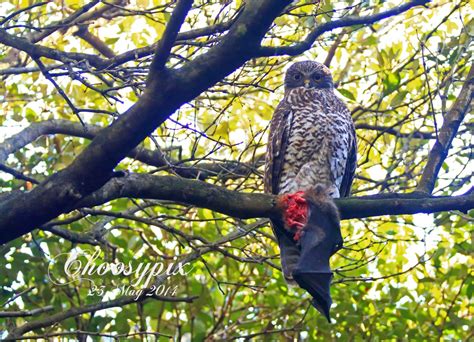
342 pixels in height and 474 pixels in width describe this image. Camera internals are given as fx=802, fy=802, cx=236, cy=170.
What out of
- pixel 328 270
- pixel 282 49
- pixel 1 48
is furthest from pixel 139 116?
pixel 1 48

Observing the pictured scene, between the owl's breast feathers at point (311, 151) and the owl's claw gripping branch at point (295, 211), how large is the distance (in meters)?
1.65

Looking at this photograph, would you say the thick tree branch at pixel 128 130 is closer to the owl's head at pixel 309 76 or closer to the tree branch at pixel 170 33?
the tree branch at pixel 170 33

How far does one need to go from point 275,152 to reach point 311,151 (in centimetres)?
25

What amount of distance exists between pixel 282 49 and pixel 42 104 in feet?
11.9

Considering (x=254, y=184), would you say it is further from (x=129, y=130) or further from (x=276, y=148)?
(x=129, y=130)

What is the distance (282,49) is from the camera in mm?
3387

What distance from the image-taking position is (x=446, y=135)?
4.70 m

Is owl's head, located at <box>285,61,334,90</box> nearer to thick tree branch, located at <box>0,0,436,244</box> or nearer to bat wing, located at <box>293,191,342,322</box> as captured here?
bat wing, located at <box>293,191,342,322</box>

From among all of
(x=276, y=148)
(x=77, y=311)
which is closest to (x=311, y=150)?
(x=276, y=148)

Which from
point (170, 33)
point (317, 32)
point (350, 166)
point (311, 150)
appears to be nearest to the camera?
point (170, 33)

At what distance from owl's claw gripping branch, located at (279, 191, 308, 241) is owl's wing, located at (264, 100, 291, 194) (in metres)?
1.65

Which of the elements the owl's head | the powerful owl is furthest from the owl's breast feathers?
the owl's head

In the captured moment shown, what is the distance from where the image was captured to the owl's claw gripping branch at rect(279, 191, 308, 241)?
12.0ft

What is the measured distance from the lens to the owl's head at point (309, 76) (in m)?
6.15
